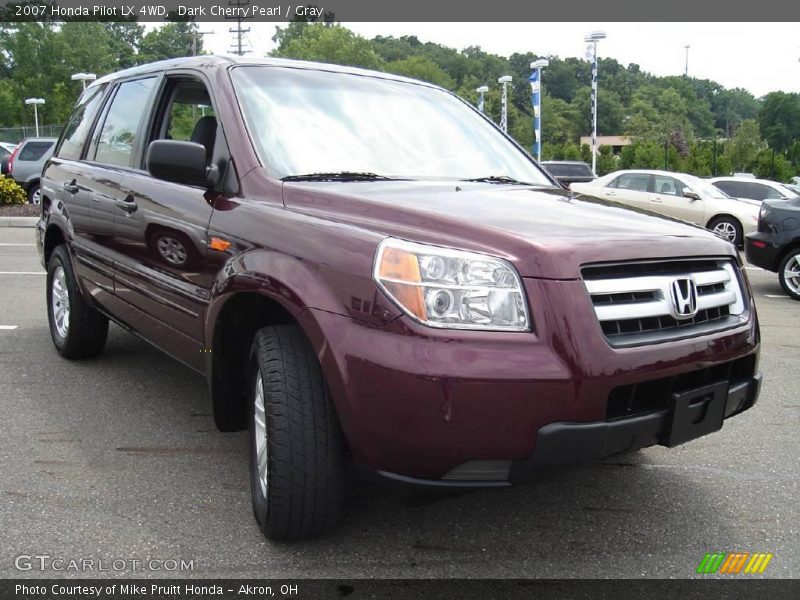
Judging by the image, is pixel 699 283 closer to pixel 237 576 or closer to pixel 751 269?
pixel 237 576

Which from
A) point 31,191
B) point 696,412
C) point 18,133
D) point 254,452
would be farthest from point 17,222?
point 18,133

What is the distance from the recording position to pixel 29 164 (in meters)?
19.0

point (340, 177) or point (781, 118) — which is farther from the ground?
point (781, 118)

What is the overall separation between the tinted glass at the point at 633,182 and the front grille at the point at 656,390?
45.5 feet

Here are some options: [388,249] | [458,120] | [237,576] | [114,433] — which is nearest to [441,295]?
[388,249]

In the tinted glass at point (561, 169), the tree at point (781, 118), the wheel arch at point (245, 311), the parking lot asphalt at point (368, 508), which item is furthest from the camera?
the tree at point (781, 118)

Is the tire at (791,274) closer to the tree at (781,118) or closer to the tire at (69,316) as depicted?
the tire at (69,316)

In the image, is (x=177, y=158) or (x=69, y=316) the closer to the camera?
(x=177, y=158)

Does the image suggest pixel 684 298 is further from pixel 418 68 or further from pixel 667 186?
pixel 418 68

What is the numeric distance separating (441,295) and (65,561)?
5.24 ft

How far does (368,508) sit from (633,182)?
14215mm

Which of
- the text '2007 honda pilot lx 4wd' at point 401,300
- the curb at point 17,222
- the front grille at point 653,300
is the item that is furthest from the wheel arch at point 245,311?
the curb at point 17,222

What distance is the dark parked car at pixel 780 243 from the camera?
9172mm

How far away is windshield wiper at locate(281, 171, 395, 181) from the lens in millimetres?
3016
